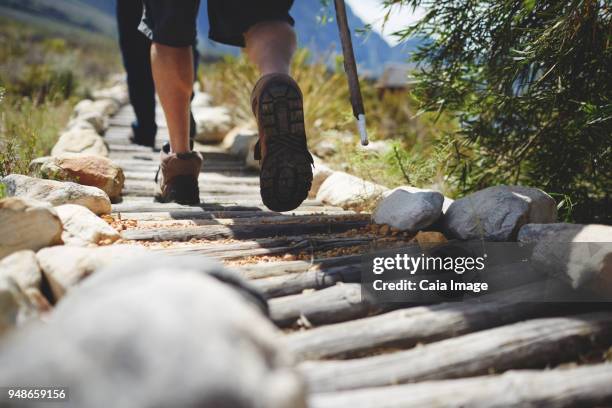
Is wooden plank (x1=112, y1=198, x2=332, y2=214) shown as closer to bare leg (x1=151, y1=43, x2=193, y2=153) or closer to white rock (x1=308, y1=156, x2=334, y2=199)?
→ bare leg (x1=151, y1=43, x2=193, y2=153)

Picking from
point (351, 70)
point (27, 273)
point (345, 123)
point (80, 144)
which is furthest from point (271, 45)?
point (80, 144)

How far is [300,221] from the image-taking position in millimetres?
2135

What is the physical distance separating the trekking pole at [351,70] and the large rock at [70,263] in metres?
1.05

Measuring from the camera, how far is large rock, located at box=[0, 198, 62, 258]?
1330 millimetres

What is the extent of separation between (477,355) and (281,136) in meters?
1.11

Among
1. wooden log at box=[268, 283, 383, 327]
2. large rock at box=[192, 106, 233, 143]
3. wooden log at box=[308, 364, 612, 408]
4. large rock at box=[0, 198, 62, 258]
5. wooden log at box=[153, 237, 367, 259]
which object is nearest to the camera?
wooden log at box=[308, 364, 612, 408]

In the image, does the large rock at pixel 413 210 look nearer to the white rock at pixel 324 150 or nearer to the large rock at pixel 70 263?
the large rock at pixel 70 263

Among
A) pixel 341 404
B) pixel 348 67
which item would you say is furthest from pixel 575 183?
pixel 341 404

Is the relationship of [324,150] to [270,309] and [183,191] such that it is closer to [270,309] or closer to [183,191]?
[183,191]

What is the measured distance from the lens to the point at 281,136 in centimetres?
186

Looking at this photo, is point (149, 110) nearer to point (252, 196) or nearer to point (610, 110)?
point (252, 196)

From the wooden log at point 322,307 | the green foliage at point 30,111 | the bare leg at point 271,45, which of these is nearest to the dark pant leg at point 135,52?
the green foliage at point 30,111

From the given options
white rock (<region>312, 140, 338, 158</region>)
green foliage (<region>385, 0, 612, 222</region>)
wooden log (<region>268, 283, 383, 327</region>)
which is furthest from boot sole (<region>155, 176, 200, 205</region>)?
white rock (<region>312, 140, 338, 158</region>)

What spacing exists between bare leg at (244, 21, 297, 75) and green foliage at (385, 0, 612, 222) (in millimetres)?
813
